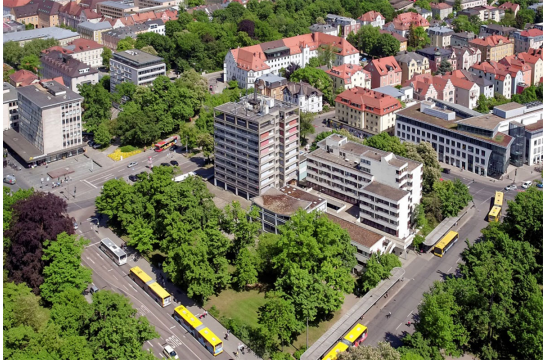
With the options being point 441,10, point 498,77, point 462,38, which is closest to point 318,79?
point 498,77

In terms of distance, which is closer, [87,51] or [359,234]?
[359,234]

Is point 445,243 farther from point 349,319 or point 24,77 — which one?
point 24,77

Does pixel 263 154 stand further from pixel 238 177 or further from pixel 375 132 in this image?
pixel 375 132

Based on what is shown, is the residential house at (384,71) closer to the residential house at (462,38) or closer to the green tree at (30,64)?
the residential house at (462,38)

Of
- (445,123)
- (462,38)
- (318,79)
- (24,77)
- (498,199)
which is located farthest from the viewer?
(462,38)

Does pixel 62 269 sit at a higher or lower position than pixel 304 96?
lower

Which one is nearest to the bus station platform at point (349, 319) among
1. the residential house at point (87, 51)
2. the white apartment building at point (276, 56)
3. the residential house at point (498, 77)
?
the residential house at point (498, 77)

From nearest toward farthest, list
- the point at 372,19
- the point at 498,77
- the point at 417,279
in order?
the point at 417,279 < the point at 498,77 < the point at 372,19
